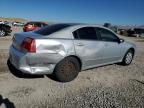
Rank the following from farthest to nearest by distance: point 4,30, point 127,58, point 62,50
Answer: point 4,30
point 127,58
point 62,50

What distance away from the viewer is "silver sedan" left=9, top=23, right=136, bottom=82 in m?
5.06

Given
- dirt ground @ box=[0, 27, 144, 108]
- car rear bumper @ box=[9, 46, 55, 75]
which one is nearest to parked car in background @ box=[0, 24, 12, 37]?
dirt ground @ box=[0, 27, 144, 108]

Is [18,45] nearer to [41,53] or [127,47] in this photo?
[41,53]

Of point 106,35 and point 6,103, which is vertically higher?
point 106,35

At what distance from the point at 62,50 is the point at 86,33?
3.72 feet

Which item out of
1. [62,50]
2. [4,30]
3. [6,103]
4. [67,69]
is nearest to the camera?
[6,103]

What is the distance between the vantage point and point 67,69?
557 centimetres

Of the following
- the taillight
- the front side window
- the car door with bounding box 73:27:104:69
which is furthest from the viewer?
the front side window

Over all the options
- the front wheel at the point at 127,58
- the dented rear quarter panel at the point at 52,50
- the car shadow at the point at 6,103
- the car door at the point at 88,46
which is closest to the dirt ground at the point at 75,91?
the car shadow at the point at 6,103

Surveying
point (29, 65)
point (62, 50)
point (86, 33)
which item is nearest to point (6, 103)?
point (29, 65)

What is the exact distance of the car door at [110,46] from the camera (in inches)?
257

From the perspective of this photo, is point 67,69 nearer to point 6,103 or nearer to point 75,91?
point 75,91

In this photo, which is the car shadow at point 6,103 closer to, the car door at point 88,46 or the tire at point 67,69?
the tire at point 67,69

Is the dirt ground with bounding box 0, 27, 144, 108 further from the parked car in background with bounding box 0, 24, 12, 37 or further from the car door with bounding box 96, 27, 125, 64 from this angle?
the parked car in background with bounding box 0, 24, 12, 37
